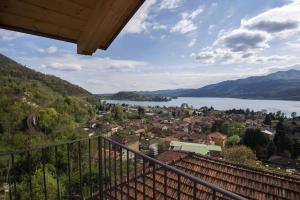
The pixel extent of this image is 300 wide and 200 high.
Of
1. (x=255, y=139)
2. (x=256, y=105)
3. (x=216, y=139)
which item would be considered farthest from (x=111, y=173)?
(x=256, y=105)

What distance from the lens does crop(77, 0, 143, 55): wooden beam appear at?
1.19 m

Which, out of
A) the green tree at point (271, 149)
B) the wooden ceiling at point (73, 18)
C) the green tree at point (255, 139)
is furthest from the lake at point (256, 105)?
the wooden ceiling at point (73, 18)

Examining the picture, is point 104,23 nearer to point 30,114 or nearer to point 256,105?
point 30,114

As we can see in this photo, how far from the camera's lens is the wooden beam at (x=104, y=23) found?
119 cm

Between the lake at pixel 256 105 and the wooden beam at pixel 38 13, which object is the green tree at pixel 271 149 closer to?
the wooden beam at pixel 38 13

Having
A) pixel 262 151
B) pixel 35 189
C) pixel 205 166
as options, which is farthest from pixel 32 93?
pixel 205 166

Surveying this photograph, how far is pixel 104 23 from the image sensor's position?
1428 millimetres

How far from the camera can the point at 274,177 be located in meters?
5.20

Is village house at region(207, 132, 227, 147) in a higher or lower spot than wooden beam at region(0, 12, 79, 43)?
lower

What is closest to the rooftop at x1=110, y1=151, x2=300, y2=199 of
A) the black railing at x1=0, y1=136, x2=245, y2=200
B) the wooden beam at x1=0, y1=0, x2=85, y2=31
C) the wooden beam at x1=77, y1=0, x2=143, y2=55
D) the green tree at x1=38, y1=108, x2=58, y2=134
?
the black railing at x1=0, y1=136, x2=245, y2=200

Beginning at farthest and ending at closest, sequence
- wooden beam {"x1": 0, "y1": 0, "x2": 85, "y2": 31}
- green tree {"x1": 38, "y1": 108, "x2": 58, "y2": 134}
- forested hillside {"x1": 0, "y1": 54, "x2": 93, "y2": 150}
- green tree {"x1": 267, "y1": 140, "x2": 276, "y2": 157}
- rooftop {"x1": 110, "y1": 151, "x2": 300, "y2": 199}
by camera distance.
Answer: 1. green tree {"x1": 38, "y1": 108, "x2": 58, "y2": 134}
2. green tree {"x1": 267, "y1": 140, "x2": 276, "y2": 157}
3. forested hillside {"x1": 0, "y1": 54, "x2": 93, "y2": 150}
4. rooftop {"x1": 110, "y1": 151, "x2": 300, "y2": 199}
5. wooden beam {"x1": 0, "y1": 0, "x2": 85, "y2": 31}

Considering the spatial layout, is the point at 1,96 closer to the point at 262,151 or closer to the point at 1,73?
the point at 1,73

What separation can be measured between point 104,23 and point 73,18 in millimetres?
268

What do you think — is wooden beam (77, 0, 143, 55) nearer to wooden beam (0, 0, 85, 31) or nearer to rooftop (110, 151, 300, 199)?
wooden beam (0, 0, 85, 31)
